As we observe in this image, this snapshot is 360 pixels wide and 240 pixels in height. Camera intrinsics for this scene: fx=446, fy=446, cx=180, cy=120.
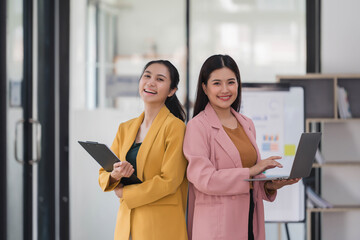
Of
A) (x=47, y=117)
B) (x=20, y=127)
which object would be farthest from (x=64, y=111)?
(x=20, y=127)

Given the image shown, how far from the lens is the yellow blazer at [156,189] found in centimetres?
166

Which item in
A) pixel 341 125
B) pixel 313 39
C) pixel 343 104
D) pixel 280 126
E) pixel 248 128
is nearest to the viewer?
pixel 248 128

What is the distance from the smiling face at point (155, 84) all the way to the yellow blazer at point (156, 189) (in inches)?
3.6

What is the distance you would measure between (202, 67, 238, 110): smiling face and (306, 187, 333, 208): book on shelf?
5.70ft

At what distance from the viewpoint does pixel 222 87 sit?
5.73 feet

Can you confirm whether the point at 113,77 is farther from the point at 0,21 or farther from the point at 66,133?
the point at 0,21

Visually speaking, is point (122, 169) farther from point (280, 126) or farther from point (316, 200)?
point (316, 200)

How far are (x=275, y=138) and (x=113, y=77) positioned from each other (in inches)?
55.0

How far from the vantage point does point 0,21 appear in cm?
258

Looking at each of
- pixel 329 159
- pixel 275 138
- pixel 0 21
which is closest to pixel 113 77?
pixel 0 21

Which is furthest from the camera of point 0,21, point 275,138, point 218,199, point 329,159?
point 329,159

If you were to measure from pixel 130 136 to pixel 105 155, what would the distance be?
0.18 m

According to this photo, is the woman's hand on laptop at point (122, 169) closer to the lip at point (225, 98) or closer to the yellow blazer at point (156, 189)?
the yellow blazer at point (156, 189)

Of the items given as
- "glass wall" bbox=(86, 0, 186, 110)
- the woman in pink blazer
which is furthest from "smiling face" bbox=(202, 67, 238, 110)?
"glass wall" bbox=(86, 0, 186, 110)
